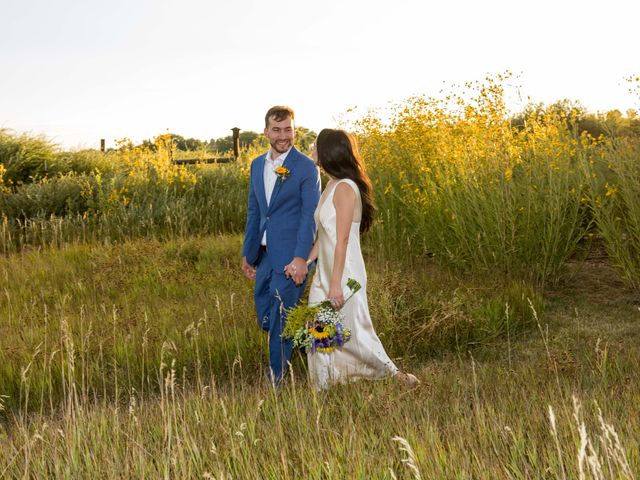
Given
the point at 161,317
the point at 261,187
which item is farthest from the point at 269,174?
the point at 161,317

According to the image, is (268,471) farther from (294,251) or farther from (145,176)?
(145,176)

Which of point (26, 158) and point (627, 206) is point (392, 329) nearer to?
point (627, 206)

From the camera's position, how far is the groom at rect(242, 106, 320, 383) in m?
4.43

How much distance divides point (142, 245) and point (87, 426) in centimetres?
616

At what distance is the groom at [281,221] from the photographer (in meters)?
4.43

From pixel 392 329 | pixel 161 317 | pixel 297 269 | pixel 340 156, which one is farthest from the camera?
pixel 161 317

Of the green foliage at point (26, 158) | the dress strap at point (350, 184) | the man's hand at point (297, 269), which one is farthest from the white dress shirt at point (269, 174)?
the green foliage at point (26, 158)

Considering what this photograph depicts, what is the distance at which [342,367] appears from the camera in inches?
166

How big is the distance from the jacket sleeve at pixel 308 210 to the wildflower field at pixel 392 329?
830mm

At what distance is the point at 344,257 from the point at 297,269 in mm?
412

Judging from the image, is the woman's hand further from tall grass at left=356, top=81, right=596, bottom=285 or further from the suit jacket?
tall grass at left=356, top=81, right=596, bottom=285

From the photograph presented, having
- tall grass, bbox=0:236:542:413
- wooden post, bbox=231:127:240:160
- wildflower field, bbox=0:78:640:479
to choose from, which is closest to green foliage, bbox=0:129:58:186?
wildflower field, bbox=0:78:640:479

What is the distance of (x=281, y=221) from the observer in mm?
4574

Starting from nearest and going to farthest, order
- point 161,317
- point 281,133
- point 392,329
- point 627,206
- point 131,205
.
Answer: point 281,133 < point 392,329 < point 161,317 < point 627,206 < point 131,205
